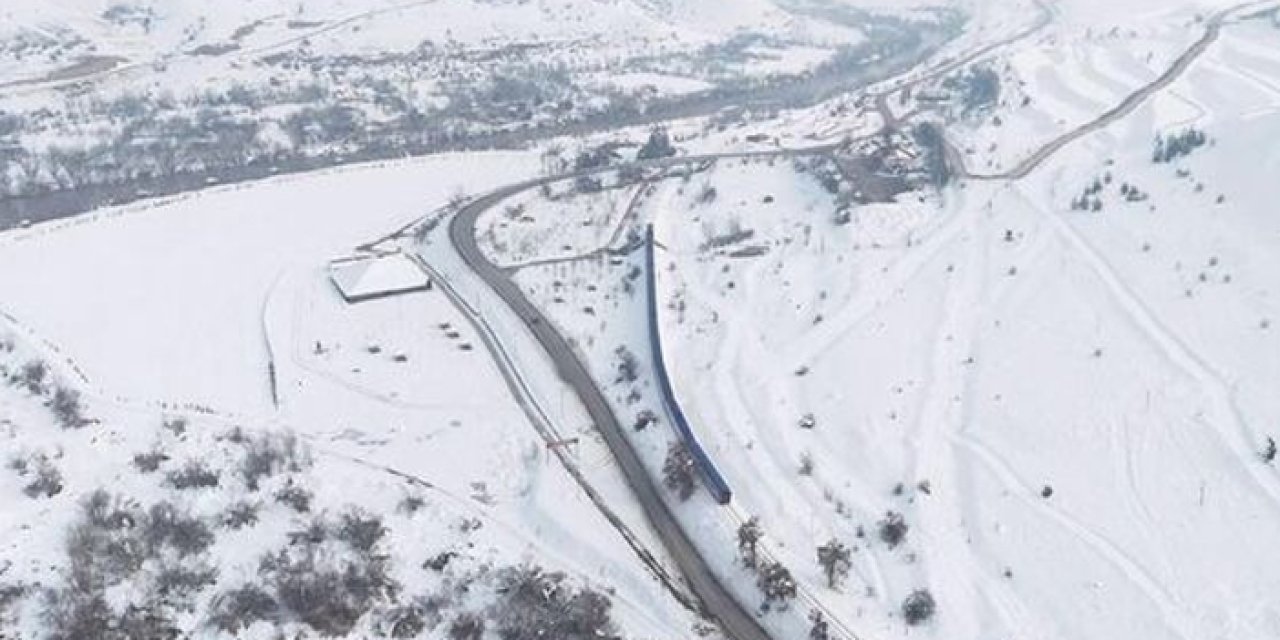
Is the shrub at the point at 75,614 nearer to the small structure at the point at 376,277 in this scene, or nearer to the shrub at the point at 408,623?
the shrub at the point at 408,623

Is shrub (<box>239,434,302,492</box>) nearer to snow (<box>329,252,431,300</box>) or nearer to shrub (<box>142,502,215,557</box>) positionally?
shrub (<box>142,502,215,557</box>)

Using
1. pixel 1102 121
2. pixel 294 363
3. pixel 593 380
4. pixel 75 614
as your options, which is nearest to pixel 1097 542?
pixel 593 380

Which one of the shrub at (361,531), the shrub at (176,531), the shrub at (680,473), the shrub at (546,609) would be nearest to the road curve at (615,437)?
the shrub at (680,473)

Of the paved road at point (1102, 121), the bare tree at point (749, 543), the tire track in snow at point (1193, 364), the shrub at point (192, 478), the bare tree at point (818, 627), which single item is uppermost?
the paved road at point (1102, 121)

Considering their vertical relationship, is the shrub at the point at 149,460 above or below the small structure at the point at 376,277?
below

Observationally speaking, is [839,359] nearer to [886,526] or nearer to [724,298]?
[724,298]

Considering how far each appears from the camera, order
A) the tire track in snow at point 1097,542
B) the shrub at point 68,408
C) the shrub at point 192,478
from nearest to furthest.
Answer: the tire track in snow at point 1097,542 < the shrub at point 192,478 < the shrub at point 68,408

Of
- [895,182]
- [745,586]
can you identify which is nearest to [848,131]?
[895,182]

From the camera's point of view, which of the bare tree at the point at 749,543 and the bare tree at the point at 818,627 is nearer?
the bare tree at the point at 818,627
